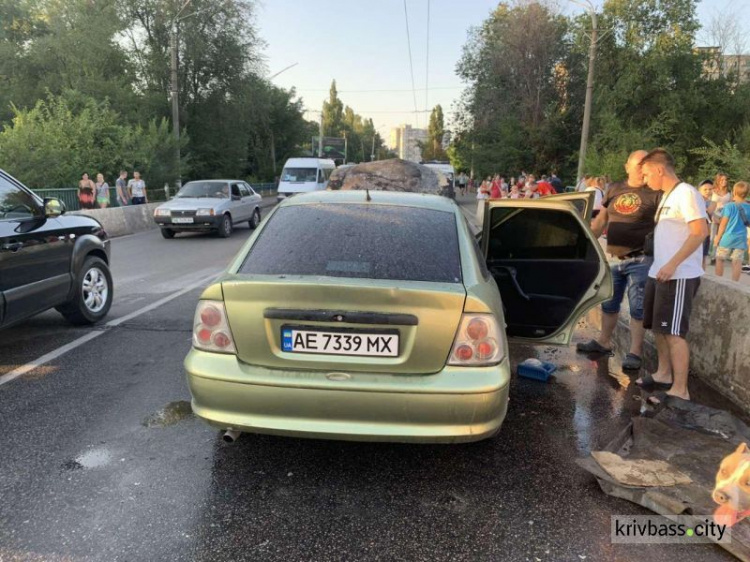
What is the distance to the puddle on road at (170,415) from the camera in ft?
11.9

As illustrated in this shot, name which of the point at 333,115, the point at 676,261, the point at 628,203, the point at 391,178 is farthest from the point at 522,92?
the point at 333,115

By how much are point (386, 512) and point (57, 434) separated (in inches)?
85.9

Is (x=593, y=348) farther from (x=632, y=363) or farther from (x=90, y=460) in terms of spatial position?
(x=90, y=460)

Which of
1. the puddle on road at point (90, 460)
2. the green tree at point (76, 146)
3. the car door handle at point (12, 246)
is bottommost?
the puddle on road at point (90, 460)

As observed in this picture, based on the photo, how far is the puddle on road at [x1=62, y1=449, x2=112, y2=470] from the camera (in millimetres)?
3062

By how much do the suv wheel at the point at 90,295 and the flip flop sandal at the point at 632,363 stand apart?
17.8 feet

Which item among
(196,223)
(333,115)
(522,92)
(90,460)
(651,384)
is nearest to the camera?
(90,460)

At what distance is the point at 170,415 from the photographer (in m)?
3.75

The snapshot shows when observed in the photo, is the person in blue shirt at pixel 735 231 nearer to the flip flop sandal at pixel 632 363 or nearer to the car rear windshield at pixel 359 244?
the flip flop sandal at pixel 632 363

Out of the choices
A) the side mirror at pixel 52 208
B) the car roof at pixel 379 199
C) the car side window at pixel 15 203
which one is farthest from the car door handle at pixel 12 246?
the car roof at pixel 379 199

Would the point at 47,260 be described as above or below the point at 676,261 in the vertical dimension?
below

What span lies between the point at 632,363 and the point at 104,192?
15712 millimetres

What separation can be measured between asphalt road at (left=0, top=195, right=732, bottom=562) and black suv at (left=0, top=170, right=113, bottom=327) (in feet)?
2.67

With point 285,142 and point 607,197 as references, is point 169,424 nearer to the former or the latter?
point 607,197
